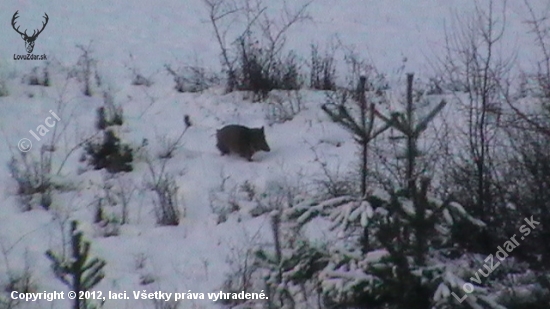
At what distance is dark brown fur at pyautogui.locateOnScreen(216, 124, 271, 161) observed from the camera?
7.38 meters

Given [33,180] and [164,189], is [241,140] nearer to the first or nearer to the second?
[164,189]

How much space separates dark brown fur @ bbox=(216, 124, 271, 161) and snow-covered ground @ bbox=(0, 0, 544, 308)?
10 centimetres

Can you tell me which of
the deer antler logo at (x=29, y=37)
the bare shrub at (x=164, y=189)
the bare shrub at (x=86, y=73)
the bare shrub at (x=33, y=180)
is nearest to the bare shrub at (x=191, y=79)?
the bare shrub at (x=86, y=73)

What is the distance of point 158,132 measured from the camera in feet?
26.3

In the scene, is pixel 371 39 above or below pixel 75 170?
above

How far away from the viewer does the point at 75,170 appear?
23.3ft

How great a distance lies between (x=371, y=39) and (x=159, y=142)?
681 centimetres

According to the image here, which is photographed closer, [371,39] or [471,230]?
[471,230]

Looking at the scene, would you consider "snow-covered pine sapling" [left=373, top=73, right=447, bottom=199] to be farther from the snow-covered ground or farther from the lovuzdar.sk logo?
the lovuzdar.sk logo

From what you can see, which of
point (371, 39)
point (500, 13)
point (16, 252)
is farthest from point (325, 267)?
point (500, 13)

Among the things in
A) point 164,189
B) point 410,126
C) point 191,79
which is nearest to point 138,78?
point 191,79

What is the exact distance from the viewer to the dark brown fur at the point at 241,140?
291 inches

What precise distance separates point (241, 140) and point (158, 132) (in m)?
1.07

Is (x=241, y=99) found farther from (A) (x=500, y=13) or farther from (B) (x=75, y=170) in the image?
(A) (x=500, y=13)
